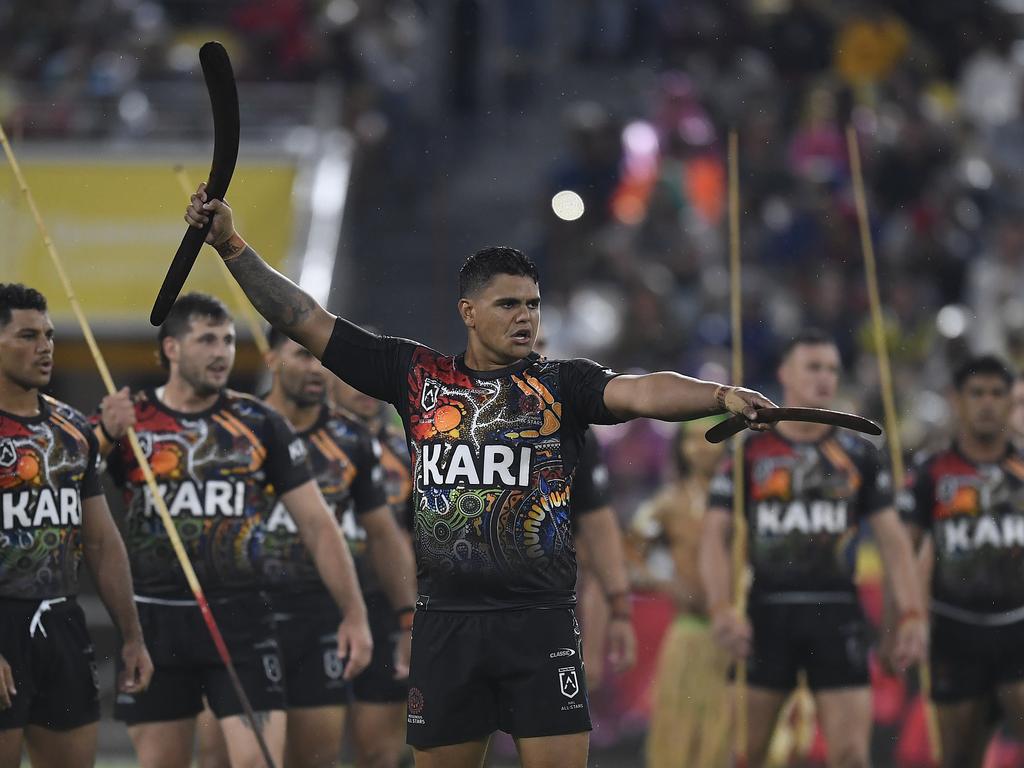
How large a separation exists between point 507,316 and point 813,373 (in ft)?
12.8

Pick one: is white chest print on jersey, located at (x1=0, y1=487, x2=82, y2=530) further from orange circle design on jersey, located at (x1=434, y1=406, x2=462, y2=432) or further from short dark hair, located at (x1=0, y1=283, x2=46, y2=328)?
orange circle design on jersey, located at (x1=434, y1=406, x2=462, y2=432)

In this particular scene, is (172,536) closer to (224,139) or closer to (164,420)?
(164,420)

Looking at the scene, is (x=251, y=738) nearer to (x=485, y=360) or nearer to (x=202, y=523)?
(x=202, y=523)

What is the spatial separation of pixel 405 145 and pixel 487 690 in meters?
13.7

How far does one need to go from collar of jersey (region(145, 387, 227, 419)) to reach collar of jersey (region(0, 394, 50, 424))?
1.02 meters

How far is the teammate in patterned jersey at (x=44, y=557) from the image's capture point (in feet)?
25.9

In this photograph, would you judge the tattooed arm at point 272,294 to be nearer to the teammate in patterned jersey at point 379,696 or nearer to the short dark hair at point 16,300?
the short dark hair at point 16,300

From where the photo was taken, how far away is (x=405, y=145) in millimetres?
20094

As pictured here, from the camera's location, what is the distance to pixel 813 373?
10516mm

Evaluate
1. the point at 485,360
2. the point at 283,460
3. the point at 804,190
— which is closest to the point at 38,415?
the point at 283,460

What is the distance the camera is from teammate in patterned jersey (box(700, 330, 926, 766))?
34.0ft

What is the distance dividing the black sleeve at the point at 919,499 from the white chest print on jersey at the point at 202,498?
413cm

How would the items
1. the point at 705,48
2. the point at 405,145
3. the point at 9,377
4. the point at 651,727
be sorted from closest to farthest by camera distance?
the point at 9,377 < the point at 651,727 < the point at 405,145 < the point at 705,48

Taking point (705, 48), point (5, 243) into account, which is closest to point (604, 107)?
point (705, 48)
